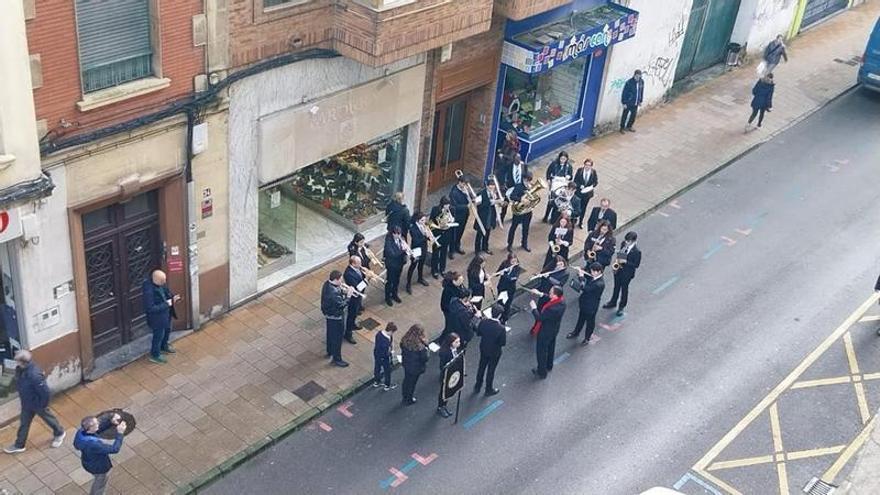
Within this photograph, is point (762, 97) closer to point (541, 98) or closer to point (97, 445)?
point (541, 98)

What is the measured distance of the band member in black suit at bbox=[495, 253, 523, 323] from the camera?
18.3 meters

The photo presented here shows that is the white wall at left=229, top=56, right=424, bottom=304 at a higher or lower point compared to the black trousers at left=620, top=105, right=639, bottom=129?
higher

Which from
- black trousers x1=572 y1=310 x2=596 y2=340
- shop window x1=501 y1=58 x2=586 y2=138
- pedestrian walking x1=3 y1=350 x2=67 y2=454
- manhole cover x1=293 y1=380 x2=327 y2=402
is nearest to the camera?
pedestrian walking x1=3 y1=350 x2=67 y2=454

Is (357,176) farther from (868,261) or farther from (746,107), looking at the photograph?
(746,107)

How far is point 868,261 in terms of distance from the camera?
2186 centimetres

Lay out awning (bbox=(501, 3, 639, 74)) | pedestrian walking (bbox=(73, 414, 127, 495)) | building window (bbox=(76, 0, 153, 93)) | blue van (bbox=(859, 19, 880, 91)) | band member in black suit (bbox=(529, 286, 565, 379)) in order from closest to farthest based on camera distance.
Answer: pedestrian walking (bbox=(73, 414, 127, 495)) → building window (bbox=(76, 0, 153, 93)) → band member in black suit (bbox=(529, 286, 565, 379)) → awning (bbox=(501, 3, 639, 74)) → blue van (bbox=(859, 19, 880, 91))

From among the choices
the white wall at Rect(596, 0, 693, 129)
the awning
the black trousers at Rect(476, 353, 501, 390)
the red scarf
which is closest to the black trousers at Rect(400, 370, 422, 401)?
the black trousers at Rect(476, 353, 501, 390)

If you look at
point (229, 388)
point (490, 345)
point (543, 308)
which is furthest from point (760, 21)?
point (229, 388)

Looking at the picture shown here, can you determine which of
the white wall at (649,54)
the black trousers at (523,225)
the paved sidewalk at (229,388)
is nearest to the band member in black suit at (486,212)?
the paved sidewalk at (229,388)

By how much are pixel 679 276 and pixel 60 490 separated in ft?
41.3

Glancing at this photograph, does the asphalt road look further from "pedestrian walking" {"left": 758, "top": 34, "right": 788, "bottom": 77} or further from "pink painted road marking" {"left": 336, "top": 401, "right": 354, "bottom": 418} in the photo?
"pedestrian walking" {"left": 758, "top": 34, "right": 788, "bottom": 77}

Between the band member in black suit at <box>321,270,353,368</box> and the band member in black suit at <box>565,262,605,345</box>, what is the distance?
4.20 m

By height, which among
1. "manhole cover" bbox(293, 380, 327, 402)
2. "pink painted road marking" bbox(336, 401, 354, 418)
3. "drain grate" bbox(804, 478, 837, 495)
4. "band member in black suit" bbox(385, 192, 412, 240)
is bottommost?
"pink painted road marking" bbox(336, 401, 354, 418)

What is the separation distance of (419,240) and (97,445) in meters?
7.67
